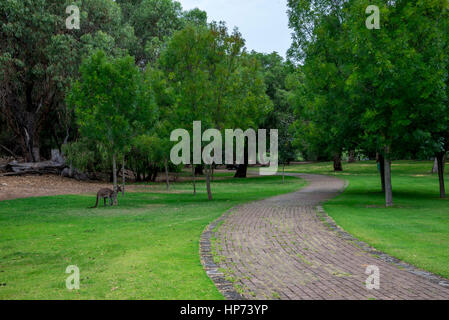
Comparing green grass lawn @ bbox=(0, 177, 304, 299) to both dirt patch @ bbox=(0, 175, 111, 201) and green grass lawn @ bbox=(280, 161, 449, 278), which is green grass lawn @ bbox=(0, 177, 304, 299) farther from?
dirt patch @ bbox=(0, 175, 111, 201)

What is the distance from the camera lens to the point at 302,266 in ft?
24.8

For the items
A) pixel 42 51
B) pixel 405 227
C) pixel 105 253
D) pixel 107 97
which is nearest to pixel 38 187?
pixel 42 51

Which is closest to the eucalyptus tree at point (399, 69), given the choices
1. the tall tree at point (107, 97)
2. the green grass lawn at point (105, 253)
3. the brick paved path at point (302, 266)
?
the brick paved path at point (302, 266)

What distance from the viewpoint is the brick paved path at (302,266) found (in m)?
6.03

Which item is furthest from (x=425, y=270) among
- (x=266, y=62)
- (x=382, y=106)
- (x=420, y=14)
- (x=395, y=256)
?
(x=266, y=62)

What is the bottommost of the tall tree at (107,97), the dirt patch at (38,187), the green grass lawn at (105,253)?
the green grass lawn at (105,253)

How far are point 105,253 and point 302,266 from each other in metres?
4.56

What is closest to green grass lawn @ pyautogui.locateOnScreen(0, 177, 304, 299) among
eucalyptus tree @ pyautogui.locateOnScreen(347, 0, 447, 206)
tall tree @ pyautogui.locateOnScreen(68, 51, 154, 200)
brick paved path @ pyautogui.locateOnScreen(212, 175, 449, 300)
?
brick paved path @ pyautogui.locateOnScreen(212, 175, 449, 300)

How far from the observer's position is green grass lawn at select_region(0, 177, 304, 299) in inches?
242

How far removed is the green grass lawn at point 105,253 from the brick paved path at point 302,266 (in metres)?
0.83

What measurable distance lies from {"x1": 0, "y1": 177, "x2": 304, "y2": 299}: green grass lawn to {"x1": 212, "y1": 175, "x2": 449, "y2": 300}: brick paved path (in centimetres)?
83

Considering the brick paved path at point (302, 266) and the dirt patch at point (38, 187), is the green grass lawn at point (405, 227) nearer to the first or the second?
the brick paved path at point (302, 266)

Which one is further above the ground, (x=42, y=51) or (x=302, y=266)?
(x=42, y=51)

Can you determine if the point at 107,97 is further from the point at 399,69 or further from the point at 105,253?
the point at 399,69
